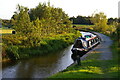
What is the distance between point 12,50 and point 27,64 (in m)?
3.17

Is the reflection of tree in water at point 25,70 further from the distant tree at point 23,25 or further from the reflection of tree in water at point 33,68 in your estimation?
the distant tree at point 23,25

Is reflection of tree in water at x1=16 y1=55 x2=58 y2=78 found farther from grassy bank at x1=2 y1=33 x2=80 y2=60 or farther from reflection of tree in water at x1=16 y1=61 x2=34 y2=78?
grassy bank at x1=2 y1=33 x2=80 y2=60

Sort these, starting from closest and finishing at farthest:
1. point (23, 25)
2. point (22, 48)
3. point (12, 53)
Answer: point (12, 53), point (22, 48), point (23, 25)

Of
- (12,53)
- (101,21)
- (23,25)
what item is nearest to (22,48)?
(12,53)

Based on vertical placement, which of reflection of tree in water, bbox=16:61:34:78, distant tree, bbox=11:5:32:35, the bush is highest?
distant tree, bbox=11:5:32:35

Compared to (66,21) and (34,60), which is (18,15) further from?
(66,21)

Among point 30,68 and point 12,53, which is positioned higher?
point 12,53

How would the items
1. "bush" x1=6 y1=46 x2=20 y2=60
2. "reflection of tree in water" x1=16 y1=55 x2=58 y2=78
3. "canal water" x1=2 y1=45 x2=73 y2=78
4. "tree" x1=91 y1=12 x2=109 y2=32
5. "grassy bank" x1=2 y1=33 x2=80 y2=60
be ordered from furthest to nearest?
"tree" x1=91 y1=12 x2=109 y2=32, "grassy bank" x1=2 y1=33 x2=80 y2=60, "bush" x1=6 y1=46 x2=20 y2=60, "reflection of tree in water" x1=16 y1=55 x2=58 y2=78, "canal water" x1=2 y1=45 x2=73 y2=78

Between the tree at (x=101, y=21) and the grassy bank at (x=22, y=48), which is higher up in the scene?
the tree at (x=101, y=21)

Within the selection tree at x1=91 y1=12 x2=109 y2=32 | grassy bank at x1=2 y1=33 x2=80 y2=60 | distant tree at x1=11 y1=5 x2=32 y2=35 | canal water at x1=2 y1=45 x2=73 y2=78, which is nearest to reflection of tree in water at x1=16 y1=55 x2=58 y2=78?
canal water at x1=2 y1=45 x2=73 y2=78

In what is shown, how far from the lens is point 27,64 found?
23.1 meters

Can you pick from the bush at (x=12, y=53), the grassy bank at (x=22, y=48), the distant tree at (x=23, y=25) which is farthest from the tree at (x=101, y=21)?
the bush at (x=12, y=53)

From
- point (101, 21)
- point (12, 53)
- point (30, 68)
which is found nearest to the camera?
point (30, 68)

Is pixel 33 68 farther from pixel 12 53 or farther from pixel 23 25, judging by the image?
pixel 23 25
